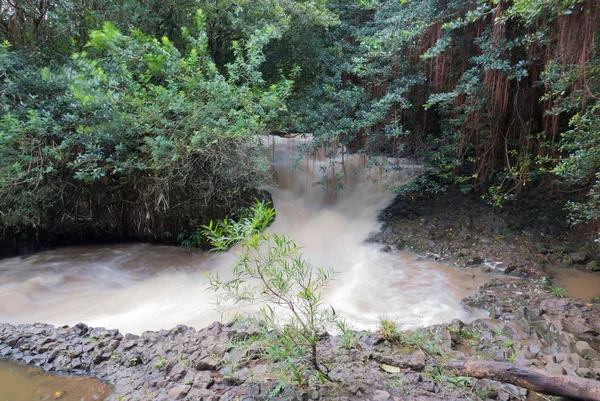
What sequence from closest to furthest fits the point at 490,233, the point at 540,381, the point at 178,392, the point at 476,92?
the point at 540,381 → the point at 178,392 → the point at 476,92 → the point at 490,233

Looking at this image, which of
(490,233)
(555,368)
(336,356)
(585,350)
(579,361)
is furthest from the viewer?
(490,233)

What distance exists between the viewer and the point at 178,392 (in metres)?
2.76

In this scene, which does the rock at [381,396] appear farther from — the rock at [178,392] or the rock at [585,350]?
the rock at [585,350]

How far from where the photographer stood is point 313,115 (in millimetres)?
7883

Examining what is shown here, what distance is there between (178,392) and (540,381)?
2.46 meters

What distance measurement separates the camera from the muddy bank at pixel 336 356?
2.65m

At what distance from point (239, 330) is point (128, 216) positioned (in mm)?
5065

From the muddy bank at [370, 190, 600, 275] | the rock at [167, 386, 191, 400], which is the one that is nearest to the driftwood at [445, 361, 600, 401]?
the rock at [167, 386, 191, 400]

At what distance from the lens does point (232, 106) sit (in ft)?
21.1

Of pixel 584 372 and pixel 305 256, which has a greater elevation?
pixel 584 372

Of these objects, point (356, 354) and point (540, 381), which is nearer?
point (540, 381)

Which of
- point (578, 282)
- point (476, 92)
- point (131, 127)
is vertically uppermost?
point (476, 92)

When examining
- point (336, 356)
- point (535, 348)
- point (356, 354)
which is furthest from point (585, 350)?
point (336, 356)

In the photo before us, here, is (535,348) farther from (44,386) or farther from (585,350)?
(44,386)
